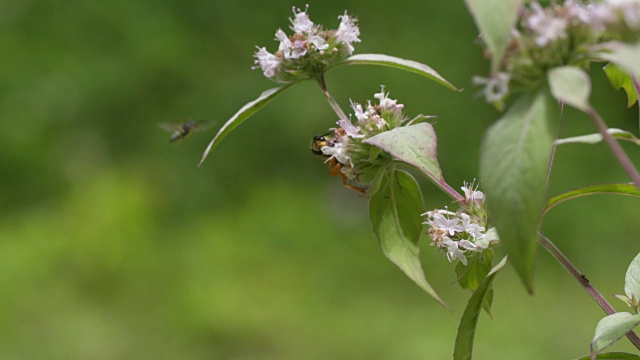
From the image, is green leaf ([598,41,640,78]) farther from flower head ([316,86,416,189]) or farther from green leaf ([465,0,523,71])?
flower head ([316,86,416,189])

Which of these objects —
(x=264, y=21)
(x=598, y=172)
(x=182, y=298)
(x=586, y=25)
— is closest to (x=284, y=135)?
(x=264, y=21)

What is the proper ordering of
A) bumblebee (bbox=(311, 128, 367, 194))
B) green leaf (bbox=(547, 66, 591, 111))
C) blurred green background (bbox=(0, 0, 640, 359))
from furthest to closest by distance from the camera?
blurred green background (bbox=(0, 0, 640, 359)) < bumblebee (bbox=(311, 128, 367, 194)) < green leaf (bbox=(547, 66, 591, 111))

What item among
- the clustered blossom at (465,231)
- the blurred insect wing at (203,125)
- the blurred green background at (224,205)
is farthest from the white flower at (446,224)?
the blurred green background at (224,205)

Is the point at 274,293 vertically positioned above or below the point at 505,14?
above

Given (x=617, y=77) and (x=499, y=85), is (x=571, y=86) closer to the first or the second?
(x=499, y=85)

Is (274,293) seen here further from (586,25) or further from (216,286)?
(586,25)

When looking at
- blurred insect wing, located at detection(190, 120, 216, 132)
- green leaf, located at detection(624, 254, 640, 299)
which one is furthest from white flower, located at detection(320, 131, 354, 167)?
blurred insect wing, located at detection(190, 120, 216, 132)
